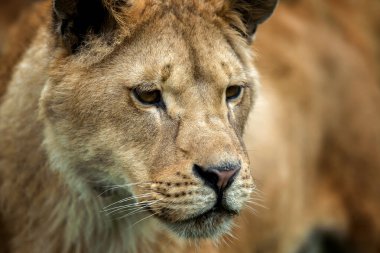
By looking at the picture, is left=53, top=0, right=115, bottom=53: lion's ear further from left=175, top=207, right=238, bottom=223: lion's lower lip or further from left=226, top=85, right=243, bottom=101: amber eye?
left=175, top=207, right=238, bottom=223: lion's lower lip

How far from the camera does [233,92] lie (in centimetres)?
433

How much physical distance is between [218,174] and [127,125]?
550 mm

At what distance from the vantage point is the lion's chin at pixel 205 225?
154 inches

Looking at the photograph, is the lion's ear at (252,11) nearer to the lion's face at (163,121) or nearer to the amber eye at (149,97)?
the lion's face at (163,121)

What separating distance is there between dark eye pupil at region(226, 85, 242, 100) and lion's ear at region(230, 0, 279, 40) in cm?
42

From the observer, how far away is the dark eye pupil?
169 inches

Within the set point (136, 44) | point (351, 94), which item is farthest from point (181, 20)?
point (351, 94)

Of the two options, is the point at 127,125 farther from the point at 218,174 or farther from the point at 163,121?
the point at 218,174

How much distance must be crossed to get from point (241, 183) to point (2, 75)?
1.61 meters

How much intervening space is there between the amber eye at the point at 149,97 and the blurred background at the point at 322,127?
2.26m

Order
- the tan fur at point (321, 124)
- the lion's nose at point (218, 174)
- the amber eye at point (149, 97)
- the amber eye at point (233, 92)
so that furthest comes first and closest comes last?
the tan fur at point (321, 124), the amber eye at point (233, 92), the amber eye at point (149, 97), the lion's nose at point (218, 174)

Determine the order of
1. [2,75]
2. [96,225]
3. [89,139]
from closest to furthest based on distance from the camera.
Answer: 1. [89,139]
2. [96,225]
3. [2,75]

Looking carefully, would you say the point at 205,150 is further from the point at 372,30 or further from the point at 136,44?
the point at 372,30

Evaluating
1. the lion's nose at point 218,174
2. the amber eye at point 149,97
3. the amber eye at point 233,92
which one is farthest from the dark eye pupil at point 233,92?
the lion's nose at point 218,174
